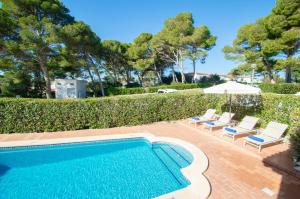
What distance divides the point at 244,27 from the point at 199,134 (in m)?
22.4

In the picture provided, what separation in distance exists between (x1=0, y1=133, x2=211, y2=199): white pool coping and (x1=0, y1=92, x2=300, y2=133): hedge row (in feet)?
4.97

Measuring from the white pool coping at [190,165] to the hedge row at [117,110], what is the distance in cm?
151

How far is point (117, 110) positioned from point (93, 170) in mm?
4358

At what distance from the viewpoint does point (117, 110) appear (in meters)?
9.63

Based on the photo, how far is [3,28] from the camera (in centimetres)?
1574

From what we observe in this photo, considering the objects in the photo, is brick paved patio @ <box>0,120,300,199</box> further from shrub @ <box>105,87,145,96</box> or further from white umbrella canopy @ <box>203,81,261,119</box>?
shrub @ <box>105,87,145,96</box>

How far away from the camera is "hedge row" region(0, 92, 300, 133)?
8.27 m

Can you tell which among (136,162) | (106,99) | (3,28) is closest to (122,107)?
(106,99)

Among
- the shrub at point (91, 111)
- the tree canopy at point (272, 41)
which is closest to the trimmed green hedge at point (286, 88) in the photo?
the tree canopy at point (272, 41)

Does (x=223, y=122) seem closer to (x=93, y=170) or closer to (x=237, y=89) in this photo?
(x=237, y=89)

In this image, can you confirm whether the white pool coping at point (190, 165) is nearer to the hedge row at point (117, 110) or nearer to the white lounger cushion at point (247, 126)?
the hedge row at point (117, 110)

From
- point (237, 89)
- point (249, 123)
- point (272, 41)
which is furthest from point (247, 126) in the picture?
point (272, 41)

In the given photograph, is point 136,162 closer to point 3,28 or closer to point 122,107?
point 122,107

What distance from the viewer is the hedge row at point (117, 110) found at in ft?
27.1
